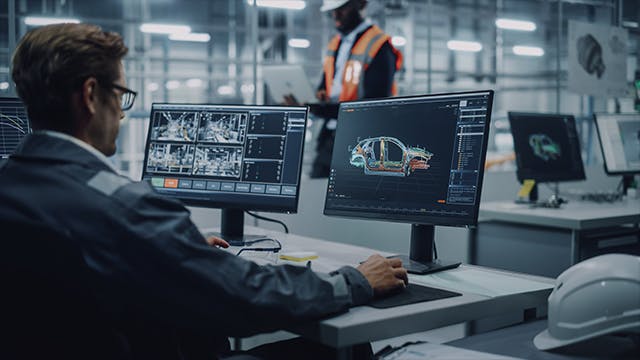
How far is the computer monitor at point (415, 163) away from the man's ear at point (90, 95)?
92 centimetres

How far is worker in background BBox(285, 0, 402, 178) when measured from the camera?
3729mm

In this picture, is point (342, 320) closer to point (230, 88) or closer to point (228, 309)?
point (228, 309)

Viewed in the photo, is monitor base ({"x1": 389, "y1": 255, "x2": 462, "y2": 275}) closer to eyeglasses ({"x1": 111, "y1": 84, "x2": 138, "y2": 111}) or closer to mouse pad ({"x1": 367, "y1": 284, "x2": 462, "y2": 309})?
mouse pad ({"x1": 367, "y1": 284, "x2": 462, "y2": 309})

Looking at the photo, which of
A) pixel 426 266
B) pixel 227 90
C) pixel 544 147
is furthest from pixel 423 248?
pixel 227 90

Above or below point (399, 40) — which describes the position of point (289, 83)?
below

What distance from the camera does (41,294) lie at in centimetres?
108

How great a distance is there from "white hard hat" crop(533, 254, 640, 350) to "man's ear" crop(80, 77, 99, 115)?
3.15 feet

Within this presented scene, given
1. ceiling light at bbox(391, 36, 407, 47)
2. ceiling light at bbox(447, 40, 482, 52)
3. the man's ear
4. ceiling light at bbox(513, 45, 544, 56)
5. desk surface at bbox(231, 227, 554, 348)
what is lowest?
desk surface at bbox(231, 227, 554, 348)

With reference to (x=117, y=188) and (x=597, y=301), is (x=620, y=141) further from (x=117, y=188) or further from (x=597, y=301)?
(x=117, y=188)

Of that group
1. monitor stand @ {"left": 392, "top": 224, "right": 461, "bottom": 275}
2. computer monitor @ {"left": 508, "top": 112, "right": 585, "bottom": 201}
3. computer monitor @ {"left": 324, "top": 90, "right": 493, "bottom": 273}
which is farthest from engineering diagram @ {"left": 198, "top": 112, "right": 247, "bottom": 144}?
computer monitor @ {"left": 508, "top": 112, "right": 585, "bottom": 201}

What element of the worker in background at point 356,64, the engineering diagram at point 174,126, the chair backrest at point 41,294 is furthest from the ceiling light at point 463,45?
the chair backrest at point 41,294

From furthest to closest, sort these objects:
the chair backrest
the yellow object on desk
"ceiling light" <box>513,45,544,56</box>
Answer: "ceiling light" <box>513,45,544,56</box> < the yellow object on desk < the chair backrest

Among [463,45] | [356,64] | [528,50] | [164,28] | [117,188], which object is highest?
[528,50]

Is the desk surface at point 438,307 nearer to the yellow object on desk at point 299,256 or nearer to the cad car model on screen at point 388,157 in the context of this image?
the yellow object on desk at point 299,256
